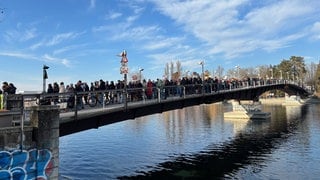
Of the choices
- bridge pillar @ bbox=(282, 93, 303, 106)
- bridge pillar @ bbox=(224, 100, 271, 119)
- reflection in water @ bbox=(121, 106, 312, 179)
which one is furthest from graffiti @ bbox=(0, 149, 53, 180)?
bridge pillar @ bbox=(282, 93, 303, 106)

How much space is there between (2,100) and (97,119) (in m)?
9.00

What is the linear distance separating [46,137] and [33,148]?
0.87 metres

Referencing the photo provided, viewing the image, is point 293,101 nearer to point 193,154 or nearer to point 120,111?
point 193,154

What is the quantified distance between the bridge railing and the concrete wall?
91cm

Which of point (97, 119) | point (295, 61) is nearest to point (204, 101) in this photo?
point (97, 119)

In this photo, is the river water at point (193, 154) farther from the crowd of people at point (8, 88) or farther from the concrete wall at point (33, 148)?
the concrete wall at point (33, 148)

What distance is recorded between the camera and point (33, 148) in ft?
59.6

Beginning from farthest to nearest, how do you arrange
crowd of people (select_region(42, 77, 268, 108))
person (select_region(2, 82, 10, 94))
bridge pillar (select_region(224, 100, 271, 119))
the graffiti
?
bridge pillar (select_region(224, 100, 271, 119))
crowd of people (select_region(42, 77, 268, 108))
person (select_region(2, 82, 10, 94))
the graffiti

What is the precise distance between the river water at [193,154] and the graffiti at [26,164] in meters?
9.64

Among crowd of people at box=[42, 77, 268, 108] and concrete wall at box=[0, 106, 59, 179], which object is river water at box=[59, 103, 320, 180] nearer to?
crowd of people at box=[42, 77, 268, 108]

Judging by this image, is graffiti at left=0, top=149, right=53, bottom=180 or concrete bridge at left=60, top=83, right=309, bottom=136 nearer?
graffiti at left=0, top=149, right=53, bottom=180

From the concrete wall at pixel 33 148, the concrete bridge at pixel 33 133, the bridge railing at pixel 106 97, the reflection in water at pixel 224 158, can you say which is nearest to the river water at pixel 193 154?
the reflection in water at pixel 224 158

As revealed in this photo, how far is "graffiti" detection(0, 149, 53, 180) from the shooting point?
54.7 feet

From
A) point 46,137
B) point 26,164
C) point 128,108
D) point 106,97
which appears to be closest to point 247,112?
point 128,108
